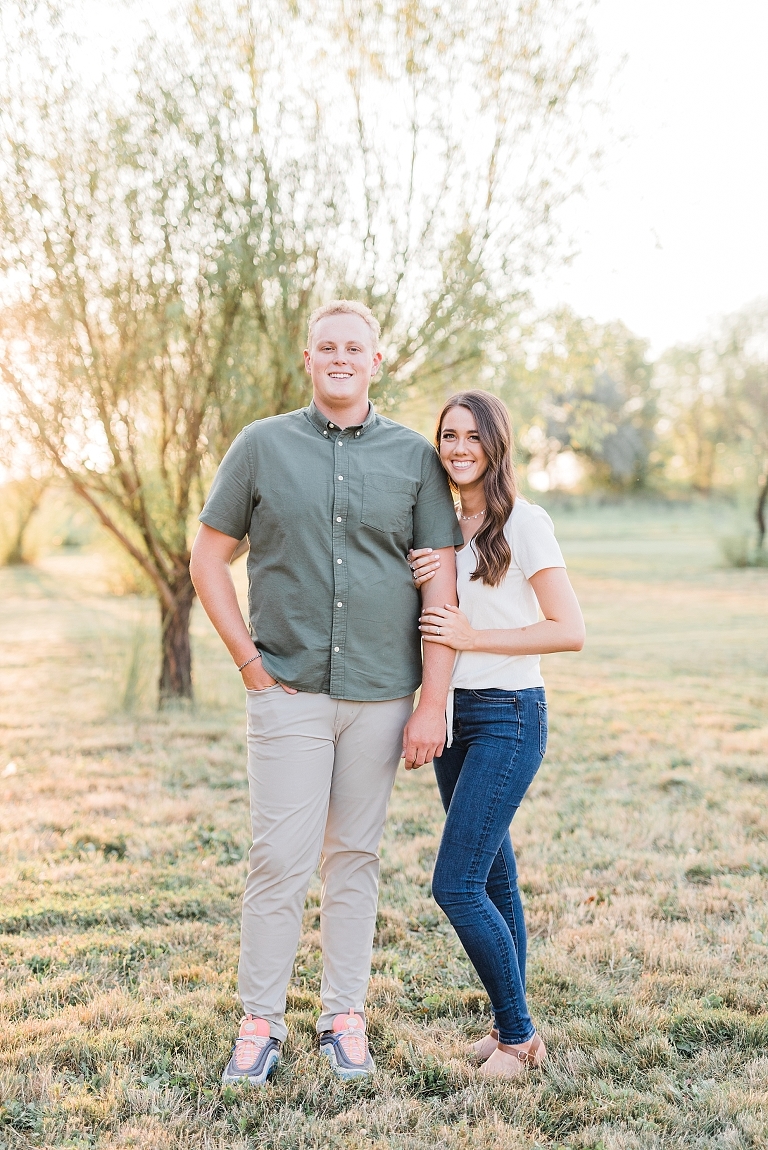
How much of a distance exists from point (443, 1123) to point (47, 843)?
9.85 feet

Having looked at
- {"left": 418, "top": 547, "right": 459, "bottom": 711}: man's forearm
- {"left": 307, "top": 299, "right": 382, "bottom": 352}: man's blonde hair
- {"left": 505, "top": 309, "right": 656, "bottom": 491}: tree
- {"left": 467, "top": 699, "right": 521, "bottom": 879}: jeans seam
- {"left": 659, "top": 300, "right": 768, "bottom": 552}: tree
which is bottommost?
{"left": 467, "top": 699, "right": 521, "bottom": 879}: jeans seam

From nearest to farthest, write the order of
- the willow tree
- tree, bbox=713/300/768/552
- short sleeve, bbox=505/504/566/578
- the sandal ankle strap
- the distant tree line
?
1. short sleeve, bbox=505/504/566/578
2. the sandal ankle strap
3. the willow tree
4. the distant tree line
5. tree, bbox=713/300/768/552

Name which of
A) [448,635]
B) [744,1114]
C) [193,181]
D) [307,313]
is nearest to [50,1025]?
[448,635]

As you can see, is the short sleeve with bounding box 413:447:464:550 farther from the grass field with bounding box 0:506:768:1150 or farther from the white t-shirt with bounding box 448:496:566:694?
the grass field with bounding box 0:506:768:1150

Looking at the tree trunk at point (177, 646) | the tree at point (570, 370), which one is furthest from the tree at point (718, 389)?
the tree trunk at point (177, 646)

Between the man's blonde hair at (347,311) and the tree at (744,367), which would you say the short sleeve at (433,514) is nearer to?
the man's blonde hair at (347,311)

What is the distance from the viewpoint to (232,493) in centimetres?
272

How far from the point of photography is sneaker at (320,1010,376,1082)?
2.76 meters

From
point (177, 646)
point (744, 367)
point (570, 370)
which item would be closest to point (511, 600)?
point (570, 370)

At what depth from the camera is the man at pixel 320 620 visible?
2.71 m

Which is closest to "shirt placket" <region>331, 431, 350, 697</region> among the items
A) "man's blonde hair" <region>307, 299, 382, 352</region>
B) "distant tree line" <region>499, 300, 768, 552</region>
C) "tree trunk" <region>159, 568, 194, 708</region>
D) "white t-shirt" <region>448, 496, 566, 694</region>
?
"white t-shirt" <region>448, 496, 566, 694</region>

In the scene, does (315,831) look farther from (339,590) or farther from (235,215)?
(235,215)

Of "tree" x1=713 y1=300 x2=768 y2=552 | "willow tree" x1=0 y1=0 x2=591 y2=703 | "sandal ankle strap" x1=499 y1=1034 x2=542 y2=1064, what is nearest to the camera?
"sandal ankle strap" x1=499 y1=1034 x2=542 y2=1064

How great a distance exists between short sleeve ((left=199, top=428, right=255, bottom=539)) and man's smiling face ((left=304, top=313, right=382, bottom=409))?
28 cm
